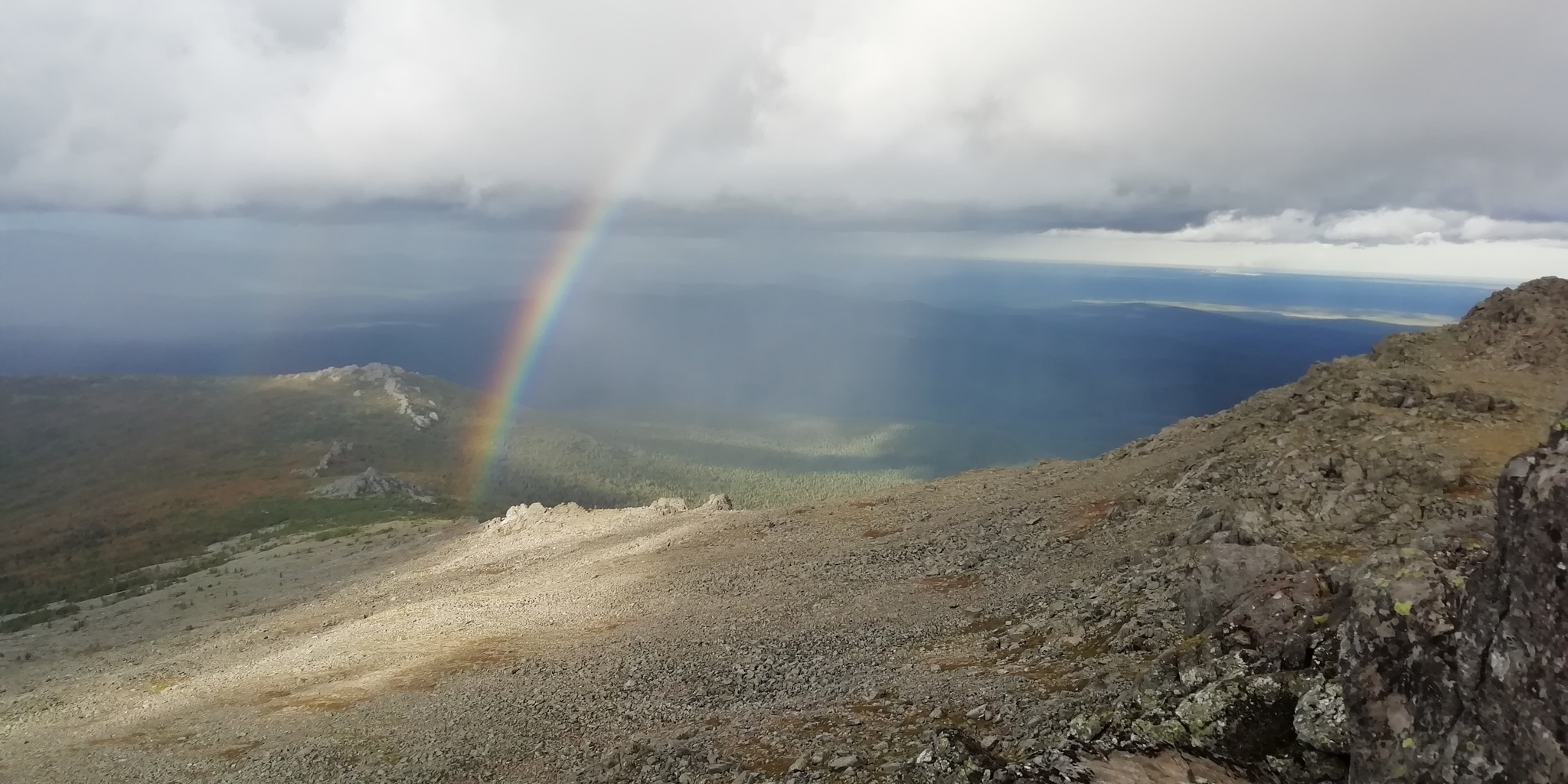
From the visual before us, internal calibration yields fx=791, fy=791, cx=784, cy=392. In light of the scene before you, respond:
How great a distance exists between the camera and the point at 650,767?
1403cm

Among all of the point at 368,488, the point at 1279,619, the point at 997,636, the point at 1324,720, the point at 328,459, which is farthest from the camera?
the point at 328,459

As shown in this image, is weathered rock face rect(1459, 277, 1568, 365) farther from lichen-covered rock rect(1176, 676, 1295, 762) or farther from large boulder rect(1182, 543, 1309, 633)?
lichen-covered rock rect(1176, 676, 1295, 762)

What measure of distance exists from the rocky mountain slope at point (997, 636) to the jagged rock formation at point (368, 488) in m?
51.8

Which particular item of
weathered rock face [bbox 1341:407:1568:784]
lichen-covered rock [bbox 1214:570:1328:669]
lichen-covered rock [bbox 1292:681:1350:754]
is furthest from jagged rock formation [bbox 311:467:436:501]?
weathered rock face [bbox 1341:407:1568:784]

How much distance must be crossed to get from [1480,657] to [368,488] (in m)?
105

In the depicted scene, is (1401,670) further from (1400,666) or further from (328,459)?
(328,459)

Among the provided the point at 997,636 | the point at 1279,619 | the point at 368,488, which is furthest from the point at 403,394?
the point at 1279,619

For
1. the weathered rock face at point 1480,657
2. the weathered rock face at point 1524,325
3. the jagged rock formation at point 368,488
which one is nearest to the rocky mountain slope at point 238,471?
the jagged rock formation at point 368,488

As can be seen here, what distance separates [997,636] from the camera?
724 inches

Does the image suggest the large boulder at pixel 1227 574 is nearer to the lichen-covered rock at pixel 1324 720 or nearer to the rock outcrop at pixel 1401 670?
the rock outcrop at pixel 1401 670

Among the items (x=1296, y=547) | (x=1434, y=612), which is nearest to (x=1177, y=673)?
(x=1434, y=612)

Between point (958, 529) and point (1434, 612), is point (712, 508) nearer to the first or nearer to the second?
point (958, 529)

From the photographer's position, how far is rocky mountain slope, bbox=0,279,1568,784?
7555 millimetres

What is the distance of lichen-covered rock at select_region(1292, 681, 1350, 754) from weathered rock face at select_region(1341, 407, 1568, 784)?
1.71 ft
